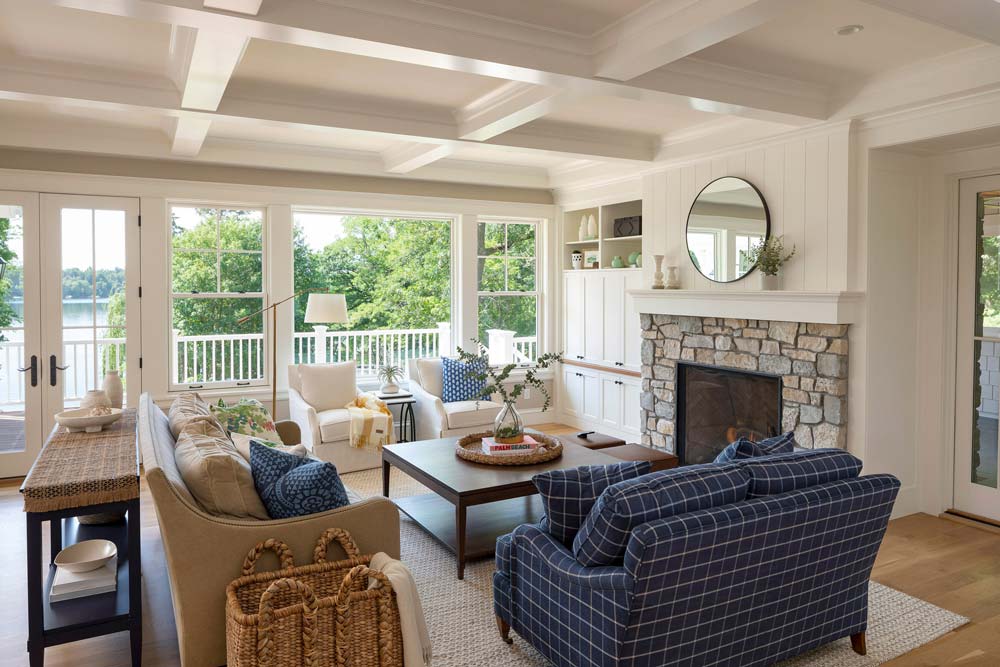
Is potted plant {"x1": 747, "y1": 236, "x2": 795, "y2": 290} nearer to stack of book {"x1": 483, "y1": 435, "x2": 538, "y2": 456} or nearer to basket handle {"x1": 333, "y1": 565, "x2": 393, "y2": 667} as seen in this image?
stack of book {"x1": 483, "y1": 435, "x2": 538, "y2": 456}

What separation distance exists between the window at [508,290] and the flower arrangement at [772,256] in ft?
10.0

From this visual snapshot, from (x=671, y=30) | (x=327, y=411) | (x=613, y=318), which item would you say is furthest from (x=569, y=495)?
(x=613, y=318)

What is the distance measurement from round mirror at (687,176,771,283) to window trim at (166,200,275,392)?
3.52 meters

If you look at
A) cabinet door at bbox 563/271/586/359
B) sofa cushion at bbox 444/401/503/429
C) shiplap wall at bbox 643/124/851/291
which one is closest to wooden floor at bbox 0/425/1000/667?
shiplap wall at bbox 643/124/851/291

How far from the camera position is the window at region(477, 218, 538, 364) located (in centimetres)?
725

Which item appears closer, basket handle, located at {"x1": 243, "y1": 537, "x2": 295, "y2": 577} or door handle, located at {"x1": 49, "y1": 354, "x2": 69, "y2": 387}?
basket handle, located at {"x1": 243, "y1": 537, "x2": 295, "y2": 577}

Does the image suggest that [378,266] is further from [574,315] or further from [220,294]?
[220,294]

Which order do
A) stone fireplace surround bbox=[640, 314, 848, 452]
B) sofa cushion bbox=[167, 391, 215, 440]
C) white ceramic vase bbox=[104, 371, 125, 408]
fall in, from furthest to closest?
stone fireplace surround bbox=[640, 314, 848, 452] < white ceramic vase bbox=[104, 371, 125, 408] < sofa cushion bbox=[167, 391, 215, 440]

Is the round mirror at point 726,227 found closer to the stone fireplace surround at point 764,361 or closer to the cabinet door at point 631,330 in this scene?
the stone fireplace surround at point 764,361

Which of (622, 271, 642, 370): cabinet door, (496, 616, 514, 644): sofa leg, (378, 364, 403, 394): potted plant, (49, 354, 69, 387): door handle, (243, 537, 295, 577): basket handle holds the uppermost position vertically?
(622, 271, 642, 370): cabinet door

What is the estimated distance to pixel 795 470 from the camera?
2605 millimetres

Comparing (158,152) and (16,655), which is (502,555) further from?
(158,152)

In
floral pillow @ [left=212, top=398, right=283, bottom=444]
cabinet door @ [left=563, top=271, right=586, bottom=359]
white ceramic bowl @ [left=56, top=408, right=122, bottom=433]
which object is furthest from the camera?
cabinet door @ [left=563, top=271, right=586, bottom=359]

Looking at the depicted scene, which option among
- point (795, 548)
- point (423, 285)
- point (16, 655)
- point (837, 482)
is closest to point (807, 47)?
point (837, 482)
